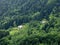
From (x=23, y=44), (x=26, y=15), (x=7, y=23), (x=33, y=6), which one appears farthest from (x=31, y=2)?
(x=23, y=44)

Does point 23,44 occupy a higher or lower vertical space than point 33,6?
lower

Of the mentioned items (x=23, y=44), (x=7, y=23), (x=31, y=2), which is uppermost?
(x=31, y=2)

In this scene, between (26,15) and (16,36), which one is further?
(26,15)

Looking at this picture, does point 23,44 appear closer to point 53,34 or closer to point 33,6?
point 53,34

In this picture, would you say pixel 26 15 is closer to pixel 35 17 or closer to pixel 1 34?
pixel 35 17

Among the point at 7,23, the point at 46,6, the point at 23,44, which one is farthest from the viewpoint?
the point at 46,6

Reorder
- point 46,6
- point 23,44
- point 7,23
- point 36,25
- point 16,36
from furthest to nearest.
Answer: point 46,6 → point 7,23 → point 36,25 → point 16,36 → point 23,44

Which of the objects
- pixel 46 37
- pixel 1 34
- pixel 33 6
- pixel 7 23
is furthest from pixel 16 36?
pixel 33 6
